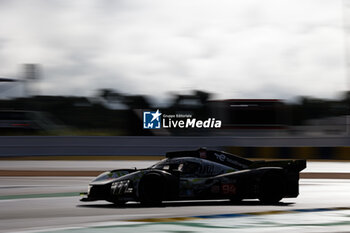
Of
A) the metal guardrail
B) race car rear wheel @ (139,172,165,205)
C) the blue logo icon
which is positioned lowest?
race car rear wheel @ (139,172,165,205)

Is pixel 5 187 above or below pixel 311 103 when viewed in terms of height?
below

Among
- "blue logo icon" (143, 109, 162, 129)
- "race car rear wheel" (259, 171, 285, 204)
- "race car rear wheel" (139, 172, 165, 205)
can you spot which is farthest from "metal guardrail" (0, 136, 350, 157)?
"race car rear wheel" (139, 172, 165, 205)

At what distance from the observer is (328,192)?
477 inches

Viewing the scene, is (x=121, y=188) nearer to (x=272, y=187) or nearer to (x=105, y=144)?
(x=272, y=187)

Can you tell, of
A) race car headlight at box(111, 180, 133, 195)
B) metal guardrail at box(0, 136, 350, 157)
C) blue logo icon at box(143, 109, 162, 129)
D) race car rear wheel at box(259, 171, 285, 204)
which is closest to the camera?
race car headlight at box(111, 180, 133, 195)

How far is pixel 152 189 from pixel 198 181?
0.76 meters

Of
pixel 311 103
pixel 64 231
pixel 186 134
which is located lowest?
pixel 64 231

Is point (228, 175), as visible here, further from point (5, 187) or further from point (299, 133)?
point (299, 133)

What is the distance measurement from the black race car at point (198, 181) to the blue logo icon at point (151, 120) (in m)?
22.2

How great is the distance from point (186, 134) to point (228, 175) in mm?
22228

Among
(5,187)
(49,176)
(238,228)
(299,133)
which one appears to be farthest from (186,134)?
(238,228)

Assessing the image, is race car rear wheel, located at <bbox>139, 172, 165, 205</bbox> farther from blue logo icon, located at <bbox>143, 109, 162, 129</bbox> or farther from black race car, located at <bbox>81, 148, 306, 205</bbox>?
blue logo icon, located at <bbox>143, 109, 162, 129</bbox>

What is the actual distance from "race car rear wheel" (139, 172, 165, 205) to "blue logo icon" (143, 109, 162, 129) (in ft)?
74.8

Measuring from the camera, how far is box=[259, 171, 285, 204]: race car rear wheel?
31.8 ft
